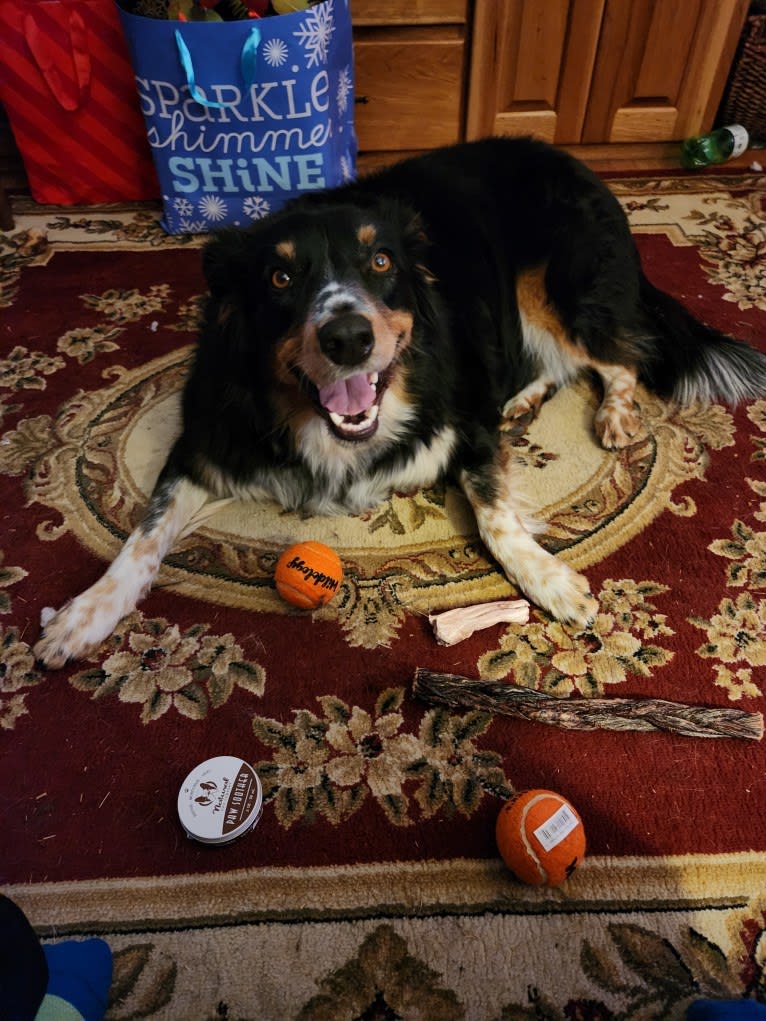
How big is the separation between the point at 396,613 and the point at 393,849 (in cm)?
58

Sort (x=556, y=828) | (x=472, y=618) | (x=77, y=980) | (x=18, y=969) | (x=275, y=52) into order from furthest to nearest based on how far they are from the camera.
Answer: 1. (x=275, y=52)
2. (x=472, y=618)
3. (x=556, y=828)
4. (x=77, y=980)
5. (x=18, y=969)

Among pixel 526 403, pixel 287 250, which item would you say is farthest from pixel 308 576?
pixel 526 403

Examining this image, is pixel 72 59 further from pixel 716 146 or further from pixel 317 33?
pixel 716 146

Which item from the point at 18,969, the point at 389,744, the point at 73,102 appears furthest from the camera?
the point at 73,102

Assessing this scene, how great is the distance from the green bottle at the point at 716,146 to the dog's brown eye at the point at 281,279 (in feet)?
10.6

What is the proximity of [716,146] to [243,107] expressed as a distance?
2.57 m

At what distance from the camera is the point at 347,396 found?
1.67 meters

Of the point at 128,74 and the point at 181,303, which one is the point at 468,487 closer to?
the point at 181,303

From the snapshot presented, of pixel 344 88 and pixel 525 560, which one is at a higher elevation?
pixel 344 88

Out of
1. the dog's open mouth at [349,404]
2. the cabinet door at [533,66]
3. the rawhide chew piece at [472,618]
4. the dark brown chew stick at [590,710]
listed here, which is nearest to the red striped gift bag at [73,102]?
the cabinet door at [533,66]

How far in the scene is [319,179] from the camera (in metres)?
3.18

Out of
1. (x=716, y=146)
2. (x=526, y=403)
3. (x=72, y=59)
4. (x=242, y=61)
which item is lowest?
(x=526, y=403)

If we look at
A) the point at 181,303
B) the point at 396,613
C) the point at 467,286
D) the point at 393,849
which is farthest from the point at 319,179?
the point at 393,849

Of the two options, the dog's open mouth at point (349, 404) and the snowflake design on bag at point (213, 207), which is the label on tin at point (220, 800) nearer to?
the dog's open mouth at point (349, 404)
